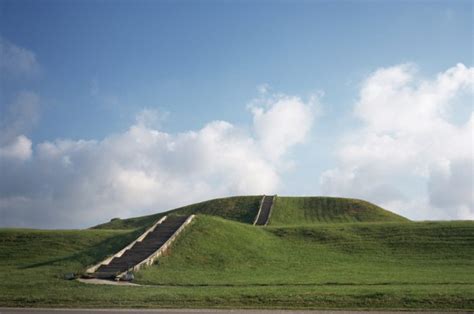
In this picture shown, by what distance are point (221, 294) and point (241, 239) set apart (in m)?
16.3

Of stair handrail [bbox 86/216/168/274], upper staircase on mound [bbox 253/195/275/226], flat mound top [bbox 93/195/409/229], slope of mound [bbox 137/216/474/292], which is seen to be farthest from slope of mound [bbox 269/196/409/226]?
stair handrail [bbox 86/216/168/274]

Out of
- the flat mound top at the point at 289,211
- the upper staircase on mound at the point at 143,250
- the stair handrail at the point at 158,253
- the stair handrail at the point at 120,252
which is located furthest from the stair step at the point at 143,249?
the flat mound top at the point at 289,211

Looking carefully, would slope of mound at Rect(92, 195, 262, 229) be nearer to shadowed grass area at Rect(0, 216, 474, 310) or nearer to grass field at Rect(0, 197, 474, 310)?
grass field at Rect(0, 197, 474, 310)

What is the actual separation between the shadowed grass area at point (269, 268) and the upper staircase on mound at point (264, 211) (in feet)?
46.4

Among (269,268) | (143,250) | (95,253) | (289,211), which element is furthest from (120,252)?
(289,211)

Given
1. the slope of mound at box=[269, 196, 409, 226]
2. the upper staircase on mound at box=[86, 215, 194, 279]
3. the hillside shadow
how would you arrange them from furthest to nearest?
the slope of mound at box=[269, 196, 409, 226]
the hillside shadow
the upper staircase on mound at box=[86, 215, 194, 279]

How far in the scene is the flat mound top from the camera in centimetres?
5778

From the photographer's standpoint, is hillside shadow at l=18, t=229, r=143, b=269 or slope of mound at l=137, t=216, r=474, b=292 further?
hillside shadow at l=18, t=229, r=143, b=269

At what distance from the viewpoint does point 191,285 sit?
72.9ft

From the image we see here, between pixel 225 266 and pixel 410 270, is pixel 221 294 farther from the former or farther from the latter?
pixel 410 270

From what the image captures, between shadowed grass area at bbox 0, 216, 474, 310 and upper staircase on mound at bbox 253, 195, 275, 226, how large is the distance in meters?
14.1

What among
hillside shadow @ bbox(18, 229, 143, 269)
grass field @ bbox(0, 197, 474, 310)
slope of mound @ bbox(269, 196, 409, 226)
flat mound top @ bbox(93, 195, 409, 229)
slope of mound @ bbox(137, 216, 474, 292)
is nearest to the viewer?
grass field @ bbox(0, 197, 474, 310)

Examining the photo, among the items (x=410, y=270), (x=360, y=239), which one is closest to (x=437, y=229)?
(x=360, y=239)

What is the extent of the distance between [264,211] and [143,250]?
31.1 metres
